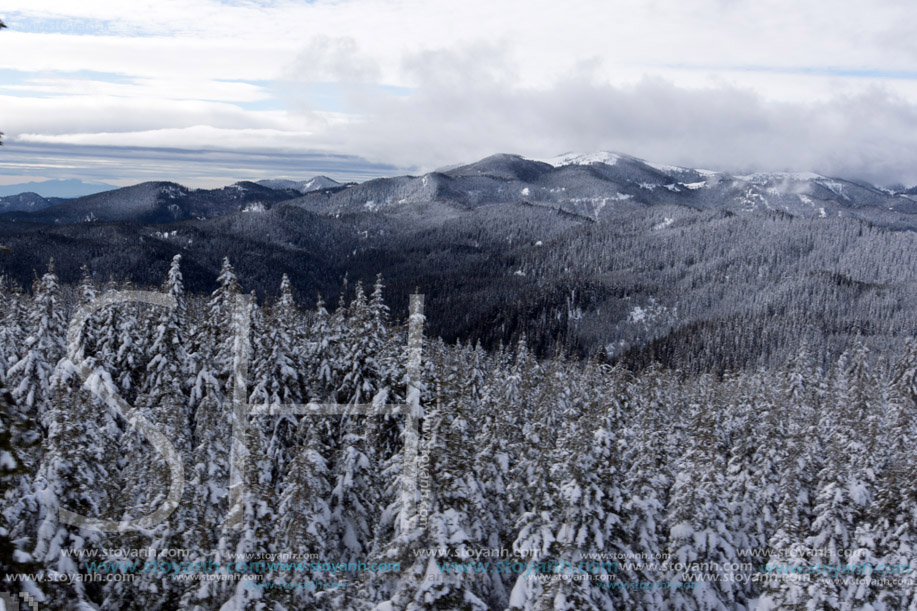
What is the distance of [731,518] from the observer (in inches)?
1101

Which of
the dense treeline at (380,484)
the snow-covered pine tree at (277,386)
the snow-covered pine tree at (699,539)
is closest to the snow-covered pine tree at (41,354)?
the dense treeline at (380,484)

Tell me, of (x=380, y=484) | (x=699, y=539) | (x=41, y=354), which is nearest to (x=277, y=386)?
(x=380, y=484)

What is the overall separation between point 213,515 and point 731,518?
2479 cm

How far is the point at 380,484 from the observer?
21.8m

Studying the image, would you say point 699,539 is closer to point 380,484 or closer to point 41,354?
point 380,484

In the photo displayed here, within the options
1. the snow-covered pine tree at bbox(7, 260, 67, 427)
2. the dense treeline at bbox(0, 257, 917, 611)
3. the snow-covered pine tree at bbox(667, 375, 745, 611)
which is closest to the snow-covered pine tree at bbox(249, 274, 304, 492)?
the dense treeline at bbox(0, 257, 917, 611)

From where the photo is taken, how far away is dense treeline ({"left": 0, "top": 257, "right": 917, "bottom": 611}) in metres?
14.5

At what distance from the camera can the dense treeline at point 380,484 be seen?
14508mm

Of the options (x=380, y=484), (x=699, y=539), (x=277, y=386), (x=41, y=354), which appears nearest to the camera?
(x=380, y=484)

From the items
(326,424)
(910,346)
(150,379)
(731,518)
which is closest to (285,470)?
(326,424)

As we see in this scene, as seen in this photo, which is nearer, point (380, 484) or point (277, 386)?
point (380, 484)

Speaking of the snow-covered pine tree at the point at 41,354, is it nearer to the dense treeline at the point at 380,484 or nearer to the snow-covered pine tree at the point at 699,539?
the dense treeline at the point at 380,484

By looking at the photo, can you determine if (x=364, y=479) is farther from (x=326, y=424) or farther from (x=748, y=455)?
(x=748, y=455)

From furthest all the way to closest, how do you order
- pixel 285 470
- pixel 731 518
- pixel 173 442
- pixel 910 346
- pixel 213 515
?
pixel 910 346 < pixel 731 518 < pixel 285 470 < pixel 173 442 < pixel 213 515
